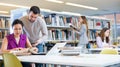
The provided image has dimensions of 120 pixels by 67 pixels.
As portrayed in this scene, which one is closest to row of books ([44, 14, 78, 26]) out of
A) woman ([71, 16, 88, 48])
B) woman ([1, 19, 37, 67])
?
woman ([71, 16, 88, 48])

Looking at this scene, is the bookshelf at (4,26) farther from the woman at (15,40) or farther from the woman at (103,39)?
the woman at (15,40)

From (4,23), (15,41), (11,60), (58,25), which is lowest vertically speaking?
(11,60)

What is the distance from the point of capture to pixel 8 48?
119 inches

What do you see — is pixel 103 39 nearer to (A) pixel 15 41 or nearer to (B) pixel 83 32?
(B) pixel 83 32

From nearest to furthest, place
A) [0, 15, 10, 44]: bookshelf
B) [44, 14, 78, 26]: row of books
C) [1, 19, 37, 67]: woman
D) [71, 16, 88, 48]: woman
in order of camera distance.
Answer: [1, 19, 37, 67]: woman → [44, 14, 78, 26]: row of books → [71, 16, 88, 48]: woman → [0, 15, 10, 44]: bookshelf

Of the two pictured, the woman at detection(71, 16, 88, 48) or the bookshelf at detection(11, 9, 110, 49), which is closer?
the bookshelf at detection(11, 9, 110, 49)

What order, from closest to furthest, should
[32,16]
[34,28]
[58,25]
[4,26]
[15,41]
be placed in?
1. [15,41]
2. [32,16]
3. [34,28]
4. [58,25]
5. [4,26]

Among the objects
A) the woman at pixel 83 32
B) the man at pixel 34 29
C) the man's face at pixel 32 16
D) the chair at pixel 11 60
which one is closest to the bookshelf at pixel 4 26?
the woman at pixel 83 32

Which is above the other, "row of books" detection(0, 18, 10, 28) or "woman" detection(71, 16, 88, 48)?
"row of books" detection(0, 18, 10, 28)

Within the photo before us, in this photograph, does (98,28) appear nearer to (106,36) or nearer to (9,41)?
(106,36)

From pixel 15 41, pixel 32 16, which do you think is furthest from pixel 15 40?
pixel 32 16

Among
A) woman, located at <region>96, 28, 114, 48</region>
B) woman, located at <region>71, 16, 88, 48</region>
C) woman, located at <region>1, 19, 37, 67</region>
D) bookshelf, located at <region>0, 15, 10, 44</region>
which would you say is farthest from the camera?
bookshelf, located at <region>0, 15, 10, 44</region>

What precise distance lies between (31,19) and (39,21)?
0.70ft

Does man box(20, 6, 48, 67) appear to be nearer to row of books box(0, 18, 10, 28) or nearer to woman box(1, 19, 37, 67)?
woman box(1, 19, 37, 67)
